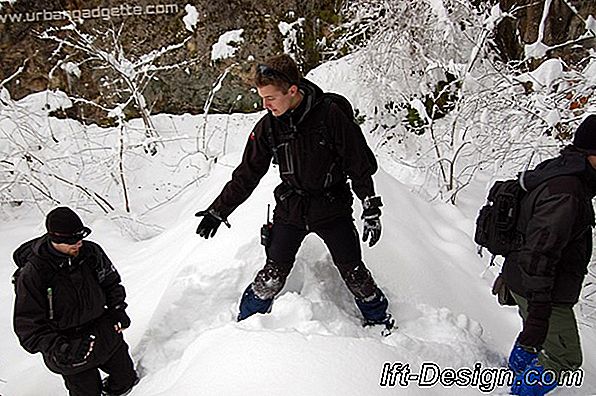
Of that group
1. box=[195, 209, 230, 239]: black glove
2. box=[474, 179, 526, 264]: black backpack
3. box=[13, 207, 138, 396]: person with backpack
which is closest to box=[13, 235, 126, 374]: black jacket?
box=[13, 207, 138, 396]: person with backpack

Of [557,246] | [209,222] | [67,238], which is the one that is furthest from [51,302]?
[557,246]

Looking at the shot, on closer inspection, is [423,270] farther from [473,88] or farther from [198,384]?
[473,88]

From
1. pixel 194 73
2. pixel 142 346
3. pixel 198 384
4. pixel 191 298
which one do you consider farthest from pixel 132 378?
pixel 194 73

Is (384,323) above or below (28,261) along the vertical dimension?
below

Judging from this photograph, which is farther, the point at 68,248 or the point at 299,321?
the point at 299,321

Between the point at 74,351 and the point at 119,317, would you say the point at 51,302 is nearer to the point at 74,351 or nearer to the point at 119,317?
the point at 74,351

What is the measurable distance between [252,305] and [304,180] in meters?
0.79

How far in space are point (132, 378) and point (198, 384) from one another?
3.31ft

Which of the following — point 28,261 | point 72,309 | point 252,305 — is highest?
point 28,261

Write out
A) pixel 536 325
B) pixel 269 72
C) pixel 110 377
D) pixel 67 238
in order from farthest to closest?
pixel 110 377 → pixel 67 238 → pixel 269 72 → pixel 536 325

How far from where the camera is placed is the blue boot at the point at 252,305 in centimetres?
279

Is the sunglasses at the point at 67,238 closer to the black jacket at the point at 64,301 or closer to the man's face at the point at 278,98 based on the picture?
the black jacket at the point at 64,301

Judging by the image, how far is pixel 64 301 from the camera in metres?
2.55

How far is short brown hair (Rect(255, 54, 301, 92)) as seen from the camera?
7.56 ft
